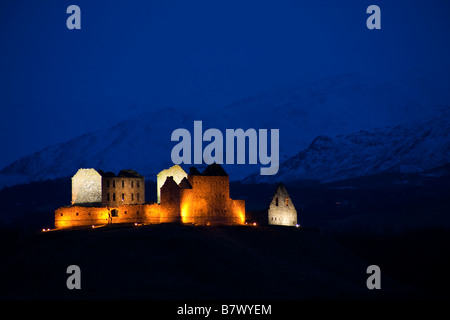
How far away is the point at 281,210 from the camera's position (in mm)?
126000

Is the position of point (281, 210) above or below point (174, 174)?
below

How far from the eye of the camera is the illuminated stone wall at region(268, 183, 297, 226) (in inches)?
4914

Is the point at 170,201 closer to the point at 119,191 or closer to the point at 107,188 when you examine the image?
the point at 119,191

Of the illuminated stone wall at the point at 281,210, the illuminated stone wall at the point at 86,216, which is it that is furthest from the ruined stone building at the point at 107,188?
the illuminated stone wall at the point at 281,210

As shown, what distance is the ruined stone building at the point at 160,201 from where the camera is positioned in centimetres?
11625

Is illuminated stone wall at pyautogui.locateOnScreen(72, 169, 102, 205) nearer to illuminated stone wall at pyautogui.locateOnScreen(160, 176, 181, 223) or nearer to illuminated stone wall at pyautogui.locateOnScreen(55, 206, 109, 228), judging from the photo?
illuminated stone wall at pyautogui.locateOnScreen(55, 206, 109, 228)

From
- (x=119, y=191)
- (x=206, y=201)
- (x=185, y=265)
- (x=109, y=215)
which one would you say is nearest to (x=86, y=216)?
(x=109, y=215)

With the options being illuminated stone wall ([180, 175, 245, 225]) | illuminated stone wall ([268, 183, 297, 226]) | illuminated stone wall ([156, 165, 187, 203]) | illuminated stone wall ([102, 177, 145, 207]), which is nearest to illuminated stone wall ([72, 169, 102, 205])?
illuminated stone wall ([102, 177, 145, 207])

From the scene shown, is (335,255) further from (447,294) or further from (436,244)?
(436,244)

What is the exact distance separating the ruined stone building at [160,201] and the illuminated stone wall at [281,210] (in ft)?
17.5

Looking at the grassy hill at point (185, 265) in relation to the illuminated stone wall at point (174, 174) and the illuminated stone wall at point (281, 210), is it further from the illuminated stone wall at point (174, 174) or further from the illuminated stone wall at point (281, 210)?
the illuminated stone wall at point (174, 174)

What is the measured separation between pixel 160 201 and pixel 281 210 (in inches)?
708

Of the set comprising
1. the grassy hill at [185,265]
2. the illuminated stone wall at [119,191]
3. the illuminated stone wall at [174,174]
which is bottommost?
the grassy hill at [185,265]
